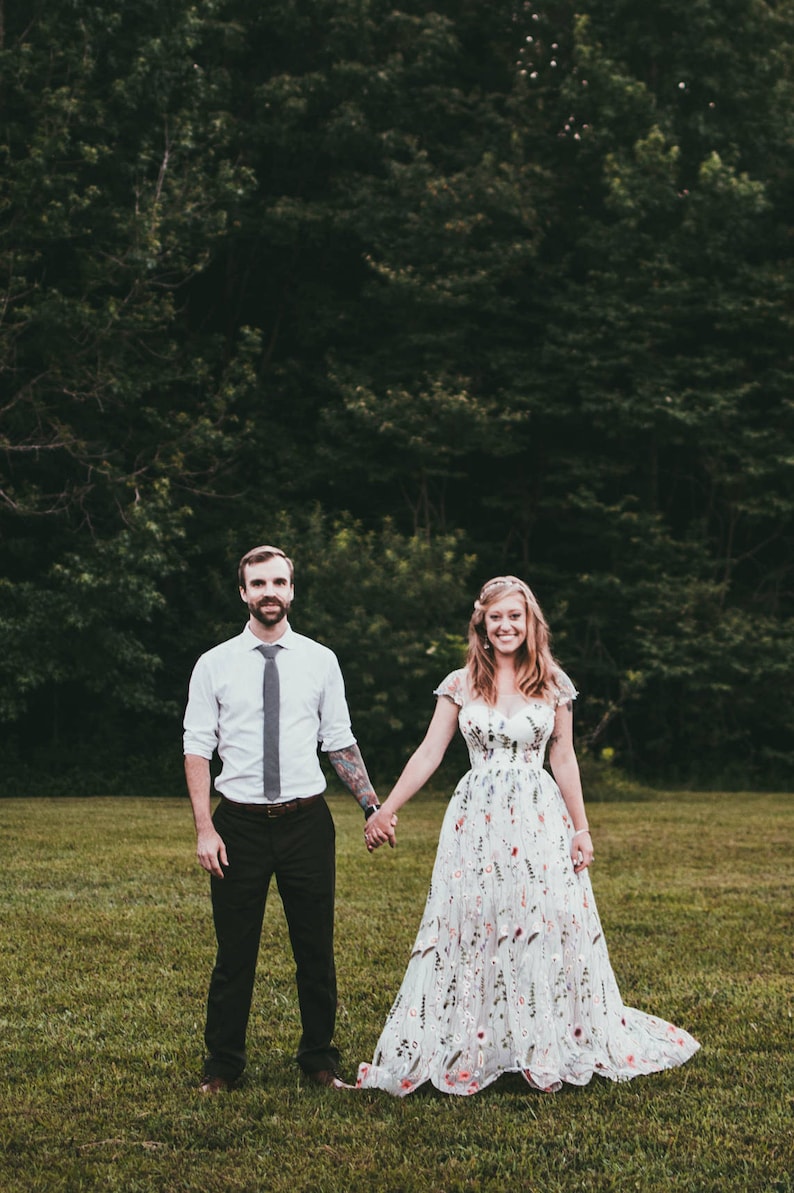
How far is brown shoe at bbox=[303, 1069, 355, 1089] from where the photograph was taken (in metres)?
5.05

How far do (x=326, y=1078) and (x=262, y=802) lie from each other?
111cm

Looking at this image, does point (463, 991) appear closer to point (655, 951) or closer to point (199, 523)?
point (655, 951)

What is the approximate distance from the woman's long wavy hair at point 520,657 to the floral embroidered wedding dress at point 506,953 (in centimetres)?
6

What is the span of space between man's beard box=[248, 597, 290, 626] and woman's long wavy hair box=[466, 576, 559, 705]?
0.75 metres

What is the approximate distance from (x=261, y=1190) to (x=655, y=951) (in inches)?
161

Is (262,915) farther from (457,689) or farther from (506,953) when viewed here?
(457,689)

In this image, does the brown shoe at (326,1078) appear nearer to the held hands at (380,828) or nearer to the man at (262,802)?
the man at (262,802)

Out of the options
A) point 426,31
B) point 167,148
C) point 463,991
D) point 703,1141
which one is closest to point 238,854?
point 463,991

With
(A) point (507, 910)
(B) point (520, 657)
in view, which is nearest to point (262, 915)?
(A) point (507, 910)

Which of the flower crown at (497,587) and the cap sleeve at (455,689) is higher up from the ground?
the flower crown at (497,587)

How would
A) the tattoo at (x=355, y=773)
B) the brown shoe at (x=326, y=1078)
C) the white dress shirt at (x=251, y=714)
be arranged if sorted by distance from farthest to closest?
the tattoo at (x=355, y=773) → the brown shoe at (x=326, y=1078) → the white dress shirt at (x=251, y=714)

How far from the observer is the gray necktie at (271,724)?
16.0ft

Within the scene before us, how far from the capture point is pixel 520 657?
523cm

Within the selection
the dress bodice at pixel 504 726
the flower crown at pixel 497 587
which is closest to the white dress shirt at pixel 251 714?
the dress bodice at pixel 504 726
